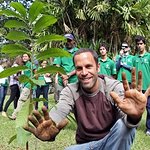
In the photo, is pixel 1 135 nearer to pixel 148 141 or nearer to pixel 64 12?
pixel 148 141

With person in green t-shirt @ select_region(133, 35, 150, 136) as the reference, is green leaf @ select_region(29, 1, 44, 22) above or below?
above

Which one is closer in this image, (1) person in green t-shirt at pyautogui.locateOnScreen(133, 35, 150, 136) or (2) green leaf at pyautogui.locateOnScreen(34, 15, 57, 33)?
(2) green leaf at pyautogui.locateOnScreen(34, 15, 57, 33)

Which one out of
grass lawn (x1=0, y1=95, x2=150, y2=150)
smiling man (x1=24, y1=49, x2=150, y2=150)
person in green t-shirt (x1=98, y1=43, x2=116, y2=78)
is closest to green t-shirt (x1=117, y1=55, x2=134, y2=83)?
person in green t-shirt (x1=98, y1=43, x2=116, y2=78)

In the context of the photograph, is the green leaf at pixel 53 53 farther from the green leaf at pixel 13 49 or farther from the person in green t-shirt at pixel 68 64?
the person in green t-shirt at pixel 68 64

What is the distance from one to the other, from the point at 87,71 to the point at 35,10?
852mm

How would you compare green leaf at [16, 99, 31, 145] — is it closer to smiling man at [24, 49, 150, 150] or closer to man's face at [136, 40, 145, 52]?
smiling man at [24, 49, 150, 150]

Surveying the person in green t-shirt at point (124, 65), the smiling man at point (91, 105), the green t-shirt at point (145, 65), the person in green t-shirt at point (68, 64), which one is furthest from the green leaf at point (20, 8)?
the person in green t-shirt at point (124, 65)

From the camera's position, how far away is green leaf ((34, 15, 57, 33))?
85.5 inches

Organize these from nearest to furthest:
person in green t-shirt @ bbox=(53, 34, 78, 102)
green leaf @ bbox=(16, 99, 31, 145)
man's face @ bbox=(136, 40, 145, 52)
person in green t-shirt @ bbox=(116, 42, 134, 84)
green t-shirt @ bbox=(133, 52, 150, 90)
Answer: green leaf @ bbox=(16, 99, 31, 145)
person in green t-shirt @ bbox=(53, 34, 78, 102)
man's face @ bbox=(136, 40, 145, 52)
green t-shirt @ bbox=(133, 52, 150, 90)
person in green t-shirt @ bbox=(116, 42, 134, 84)

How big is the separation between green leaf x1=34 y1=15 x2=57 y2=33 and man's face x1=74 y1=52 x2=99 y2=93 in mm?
761

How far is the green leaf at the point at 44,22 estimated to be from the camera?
7.13 ft

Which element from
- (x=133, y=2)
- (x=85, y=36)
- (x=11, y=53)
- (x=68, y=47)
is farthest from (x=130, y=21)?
(x=11, y=53)

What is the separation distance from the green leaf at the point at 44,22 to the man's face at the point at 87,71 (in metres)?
0.76

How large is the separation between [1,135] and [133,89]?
158 inches
